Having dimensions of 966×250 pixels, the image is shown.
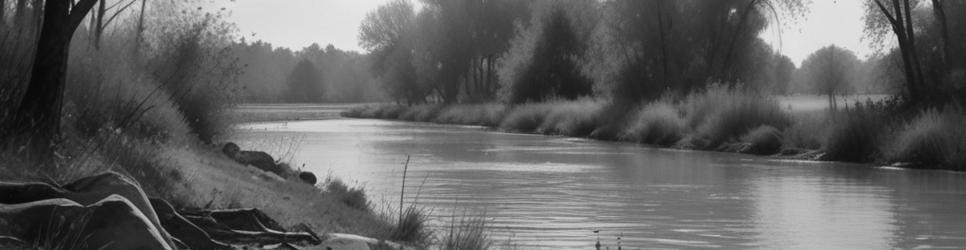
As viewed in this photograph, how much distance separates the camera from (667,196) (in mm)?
19547

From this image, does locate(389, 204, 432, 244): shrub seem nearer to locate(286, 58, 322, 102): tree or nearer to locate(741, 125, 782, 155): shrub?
locate(741, 125, 782, 155): shrub

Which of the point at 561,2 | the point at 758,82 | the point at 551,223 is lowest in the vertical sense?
the point at 551,223

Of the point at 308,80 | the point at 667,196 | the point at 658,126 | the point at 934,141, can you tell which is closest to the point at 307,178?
the point at 667,196

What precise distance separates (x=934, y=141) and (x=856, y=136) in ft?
10.8

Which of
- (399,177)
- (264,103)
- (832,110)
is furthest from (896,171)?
(264,103)

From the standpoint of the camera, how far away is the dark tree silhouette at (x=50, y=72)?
985 centimetres

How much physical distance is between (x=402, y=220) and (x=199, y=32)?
1478 cm

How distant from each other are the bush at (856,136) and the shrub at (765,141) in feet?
9.23

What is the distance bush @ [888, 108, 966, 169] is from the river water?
0.76 meters

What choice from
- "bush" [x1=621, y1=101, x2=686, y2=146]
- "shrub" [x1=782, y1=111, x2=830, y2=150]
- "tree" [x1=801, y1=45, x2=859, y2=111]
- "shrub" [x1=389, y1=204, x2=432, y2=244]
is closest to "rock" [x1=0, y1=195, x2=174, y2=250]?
"shrub" [x1=389, y1=204, x2=432, y2=244]

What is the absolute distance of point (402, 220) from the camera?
11.4 metres

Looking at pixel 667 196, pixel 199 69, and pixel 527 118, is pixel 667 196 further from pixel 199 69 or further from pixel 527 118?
pixel 527 118

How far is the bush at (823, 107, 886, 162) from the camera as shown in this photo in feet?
95.6

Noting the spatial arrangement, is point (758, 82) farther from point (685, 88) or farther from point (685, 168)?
point (685, 168)
